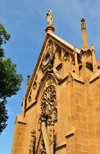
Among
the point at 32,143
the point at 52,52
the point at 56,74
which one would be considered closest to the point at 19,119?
the point at 32,143

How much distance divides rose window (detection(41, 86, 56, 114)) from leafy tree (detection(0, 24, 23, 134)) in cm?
242

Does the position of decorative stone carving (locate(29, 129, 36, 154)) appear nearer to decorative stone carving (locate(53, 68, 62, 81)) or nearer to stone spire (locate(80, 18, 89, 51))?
decorative stone carving (locate(53, 68, 62, 81))

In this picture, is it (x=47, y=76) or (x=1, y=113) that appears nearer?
(x=1, y=113)

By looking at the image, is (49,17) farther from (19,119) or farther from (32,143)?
(32,143)

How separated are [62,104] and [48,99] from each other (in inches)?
102

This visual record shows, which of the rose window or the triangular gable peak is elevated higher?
the triangular gable peak

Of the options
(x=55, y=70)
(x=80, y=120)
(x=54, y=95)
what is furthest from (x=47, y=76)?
(x=80, y=120)

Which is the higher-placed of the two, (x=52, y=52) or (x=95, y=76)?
(x=52, y=52)

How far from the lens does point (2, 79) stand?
15.0 meters

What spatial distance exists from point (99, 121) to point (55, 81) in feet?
18.7

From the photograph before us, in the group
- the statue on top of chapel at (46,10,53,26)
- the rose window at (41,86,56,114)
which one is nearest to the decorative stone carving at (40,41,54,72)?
the rose window at (41,86,56,114)

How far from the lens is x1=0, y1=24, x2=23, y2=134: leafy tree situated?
1473 centimetres

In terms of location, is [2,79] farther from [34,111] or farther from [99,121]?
[99,121]

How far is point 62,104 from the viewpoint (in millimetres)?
13922
